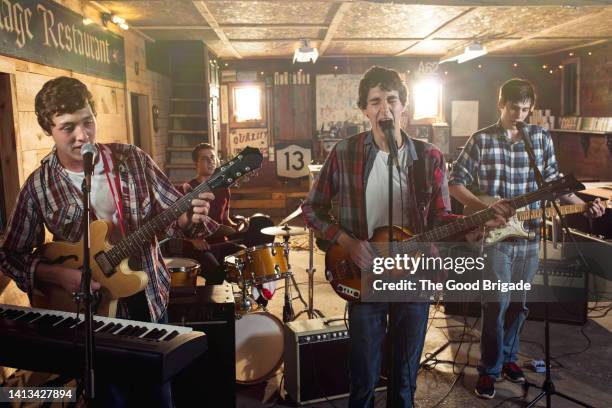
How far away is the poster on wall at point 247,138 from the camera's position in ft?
36.6

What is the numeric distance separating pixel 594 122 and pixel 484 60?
285cm

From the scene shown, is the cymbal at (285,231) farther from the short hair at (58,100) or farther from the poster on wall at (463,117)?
the poster on wall at (463,117)

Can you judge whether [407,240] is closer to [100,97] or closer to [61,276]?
[61,276]

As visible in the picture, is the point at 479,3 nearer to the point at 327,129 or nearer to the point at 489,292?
the point at 489,292

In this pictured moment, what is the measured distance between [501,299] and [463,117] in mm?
8657

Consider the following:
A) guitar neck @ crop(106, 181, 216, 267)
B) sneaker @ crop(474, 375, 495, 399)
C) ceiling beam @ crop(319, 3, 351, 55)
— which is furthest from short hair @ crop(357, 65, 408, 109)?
ceiling beam @ crop(319, 3, 351, 55)

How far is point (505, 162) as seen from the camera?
3.52 meters

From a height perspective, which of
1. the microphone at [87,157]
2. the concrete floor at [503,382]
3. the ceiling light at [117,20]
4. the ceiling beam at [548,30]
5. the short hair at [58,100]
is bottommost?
the concrete floor at [503,382]

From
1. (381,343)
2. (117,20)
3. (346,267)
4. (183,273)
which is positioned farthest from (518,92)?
(117,20)

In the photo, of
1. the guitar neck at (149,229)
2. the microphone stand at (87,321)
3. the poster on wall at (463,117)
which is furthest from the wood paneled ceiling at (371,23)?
the microphone stand at (87,321)

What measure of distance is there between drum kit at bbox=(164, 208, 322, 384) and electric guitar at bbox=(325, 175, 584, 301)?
94 centimetres

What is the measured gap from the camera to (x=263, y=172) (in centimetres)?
1133

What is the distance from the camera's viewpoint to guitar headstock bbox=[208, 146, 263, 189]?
2.49m

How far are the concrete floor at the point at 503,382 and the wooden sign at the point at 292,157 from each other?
6061 millimetres
